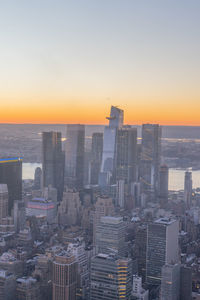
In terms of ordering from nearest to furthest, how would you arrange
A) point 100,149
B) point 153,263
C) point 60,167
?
point 153,263 < point 60,167 < point 100,149

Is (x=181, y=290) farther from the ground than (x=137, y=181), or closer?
closer

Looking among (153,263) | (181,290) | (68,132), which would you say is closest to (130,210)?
(68,132)

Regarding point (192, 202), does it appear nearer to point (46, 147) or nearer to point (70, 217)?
point (70, 217)

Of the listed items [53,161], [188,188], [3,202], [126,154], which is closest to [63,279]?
[3,202]

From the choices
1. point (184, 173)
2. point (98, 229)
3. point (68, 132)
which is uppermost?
point (68, 132)

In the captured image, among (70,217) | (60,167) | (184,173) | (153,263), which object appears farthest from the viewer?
(60,167)

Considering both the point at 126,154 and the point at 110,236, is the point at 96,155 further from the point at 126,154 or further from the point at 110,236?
the point at 110,236

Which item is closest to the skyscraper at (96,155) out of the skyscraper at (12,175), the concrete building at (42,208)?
the concrete building at (42,208)
